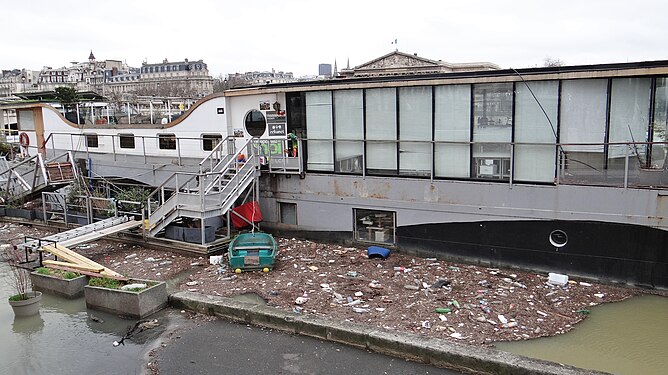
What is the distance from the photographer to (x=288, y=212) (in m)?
15.3

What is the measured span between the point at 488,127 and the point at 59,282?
10395mm

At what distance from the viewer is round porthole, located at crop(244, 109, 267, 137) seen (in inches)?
619

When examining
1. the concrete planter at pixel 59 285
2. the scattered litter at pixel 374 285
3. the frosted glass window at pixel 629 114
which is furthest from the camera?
the concrete planter at pixel 59 285

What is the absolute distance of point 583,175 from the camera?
10.8 meters

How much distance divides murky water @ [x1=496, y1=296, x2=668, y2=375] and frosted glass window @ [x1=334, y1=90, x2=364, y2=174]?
6.95 meters

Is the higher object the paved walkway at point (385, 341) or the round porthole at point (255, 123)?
the round porthole at point (255, 123)

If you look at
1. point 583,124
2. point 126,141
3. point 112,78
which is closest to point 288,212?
point 583,124

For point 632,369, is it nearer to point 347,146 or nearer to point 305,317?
point 305,317

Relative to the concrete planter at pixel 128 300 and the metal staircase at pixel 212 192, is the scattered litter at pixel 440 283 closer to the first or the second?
the concrete planter at pixel 128 300

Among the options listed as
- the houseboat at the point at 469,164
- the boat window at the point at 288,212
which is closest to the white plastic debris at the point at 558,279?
the houseboat at the point at 469,164

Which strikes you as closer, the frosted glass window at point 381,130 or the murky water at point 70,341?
the murky water at point 70,341

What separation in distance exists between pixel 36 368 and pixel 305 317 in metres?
4.28

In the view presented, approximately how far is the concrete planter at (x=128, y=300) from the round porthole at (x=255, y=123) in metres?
6.90

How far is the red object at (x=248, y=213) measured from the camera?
14680mm
